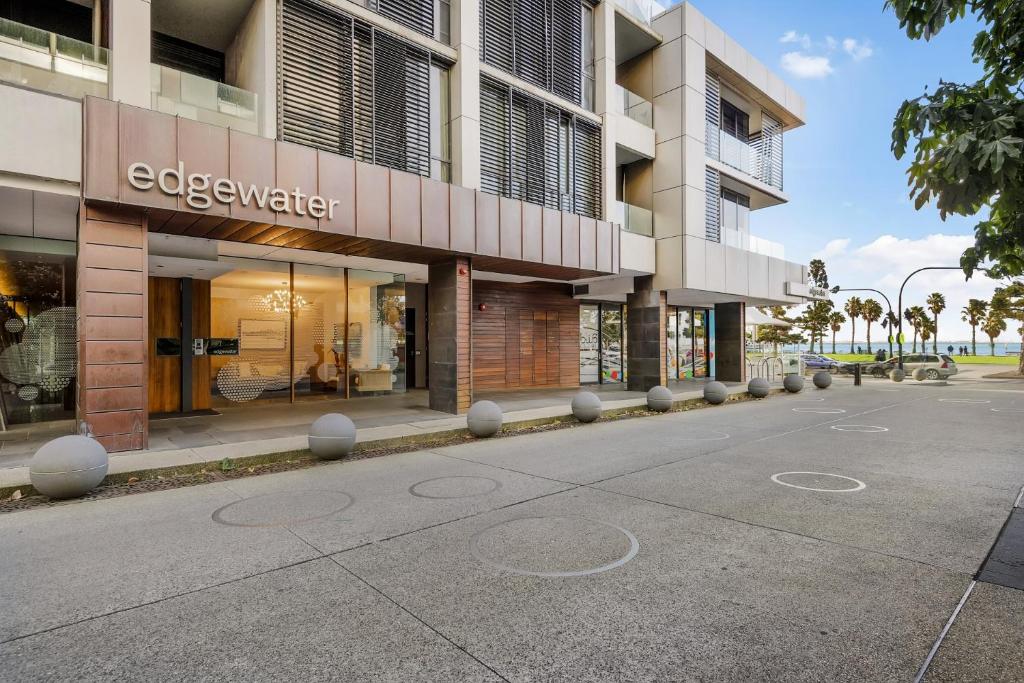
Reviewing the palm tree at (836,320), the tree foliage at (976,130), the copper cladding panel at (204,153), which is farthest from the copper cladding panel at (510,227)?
the palm tree at (836,320)

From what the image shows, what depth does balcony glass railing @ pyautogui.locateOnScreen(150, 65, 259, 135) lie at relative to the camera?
952 centimetres

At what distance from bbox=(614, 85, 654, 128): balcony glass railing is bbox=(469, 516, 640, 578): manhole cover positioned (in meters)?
17.4

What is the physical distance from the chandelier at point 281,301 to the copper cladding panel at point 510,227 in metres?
6.47

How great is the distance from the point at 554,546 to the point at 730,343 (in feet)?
75.3

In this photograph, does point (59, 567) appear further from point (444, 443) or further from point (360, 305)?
→ point (360, 305)

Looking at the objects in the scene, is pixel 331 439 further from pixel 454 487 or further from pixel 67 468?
pixel 67 468

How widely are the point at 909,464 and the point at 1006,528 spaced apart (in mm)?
3106

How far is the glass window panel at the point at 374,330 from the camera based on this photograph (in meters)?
16.8

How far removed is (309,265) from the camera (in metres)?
15.8

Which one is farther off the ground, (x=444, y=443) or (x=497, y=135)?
(x=497, y=135)

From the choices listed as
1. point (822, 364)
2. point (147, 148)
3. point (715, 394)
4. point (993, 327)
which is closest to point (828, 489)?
point (715, 394)

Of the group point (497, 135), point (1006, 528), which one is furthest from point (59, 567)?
point (497, 135)

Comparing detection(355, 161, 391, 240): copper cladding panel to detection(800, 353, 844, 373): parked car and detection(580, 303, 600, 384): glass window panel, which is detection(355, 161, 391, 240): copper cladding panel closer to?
detection(580, 303, 600, 384): glass window panel

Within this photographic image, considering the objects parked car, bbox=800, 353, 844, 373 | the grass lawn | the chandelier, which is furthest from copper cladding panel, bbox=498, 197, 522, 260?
the grass lawn
